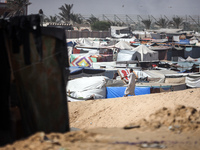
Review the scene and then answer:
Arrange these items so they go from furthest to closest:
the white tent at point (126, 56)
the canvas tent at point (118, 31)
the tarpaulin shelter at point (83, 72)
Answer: the canvas tent at point (118, 31) < the white tent at point (126, 56) < the tarpaulin shelter at point (83, 72)

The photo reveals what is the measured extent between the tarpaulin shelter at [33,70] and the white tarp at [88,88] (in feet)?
26.3

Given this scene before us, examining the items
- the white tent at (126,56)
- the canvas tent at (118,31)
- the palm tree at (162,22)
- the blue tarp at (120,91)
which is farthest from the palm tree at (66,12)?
the blue tarp at (120,91)

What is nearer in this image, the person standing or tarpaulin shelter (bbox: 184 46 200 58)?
the person standing

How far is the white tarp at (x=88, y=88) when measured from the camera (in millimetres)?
12242

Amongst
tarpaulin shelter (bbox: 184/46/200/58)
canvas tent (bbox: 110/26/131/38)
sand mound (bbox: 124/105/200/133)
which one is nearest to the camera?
sand mound (bbox: 124/105/200/133)

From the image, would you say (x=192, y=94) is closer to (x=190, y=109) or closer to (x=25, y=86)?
(x=190, y=109)

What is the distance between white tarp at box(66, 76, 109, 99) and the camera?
12.2 m

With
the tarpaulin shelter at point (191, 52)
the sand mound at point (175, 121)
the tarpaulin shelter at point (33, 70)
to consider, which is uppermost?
the tarpaulin shelter at point (33, 70)

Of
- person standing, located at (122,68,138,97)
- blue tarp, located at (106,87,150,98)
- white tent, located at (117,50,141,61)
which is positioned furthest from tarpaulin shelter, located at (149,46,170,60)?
person standing, located at (122,68,138,97)

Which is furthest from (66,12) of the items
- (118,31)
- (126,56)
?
(126,56)

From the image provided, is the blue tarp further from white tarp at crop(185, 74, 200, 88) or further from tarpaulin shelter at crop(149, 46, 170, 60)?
tarpaulin shelter at crop(149, 46, 170, 60)

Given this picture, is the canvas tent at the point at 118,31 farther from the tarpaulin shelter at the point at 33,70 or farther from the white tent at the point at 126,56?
the tarpaulin shelter at the point at 33,70

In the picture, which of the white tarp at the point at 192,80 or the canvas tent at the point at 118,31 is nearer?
the white tarp at the point at 192,80

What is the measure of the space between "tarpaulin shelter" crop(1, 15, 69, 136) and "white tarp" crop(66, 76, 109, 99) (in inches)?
315
